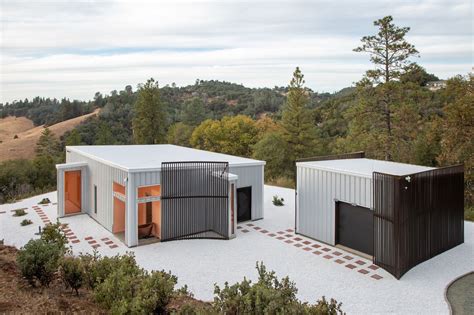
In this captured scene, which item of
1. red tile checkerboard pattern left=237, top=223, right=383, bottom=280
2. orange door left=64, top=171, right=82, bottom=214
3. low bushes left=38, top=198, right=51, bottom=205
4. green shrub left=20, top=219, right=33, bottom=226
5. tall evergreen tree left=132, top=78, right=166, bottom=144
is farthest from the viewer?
tall evergreen tree left=132, top=78, right=166, bottom=144

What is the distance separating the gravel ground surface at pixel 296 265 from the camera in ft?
22.6

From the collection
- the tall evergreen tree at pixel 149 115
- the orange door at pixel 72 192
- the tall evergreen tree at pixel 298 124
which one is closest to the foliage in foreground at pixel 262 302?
the orange door at pixel 72 192

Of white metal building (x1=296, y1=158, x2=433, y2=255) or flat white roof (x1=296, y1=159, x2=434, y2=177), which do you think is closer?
white metal building (x1=296, y1=158, x2=433, y2=255)

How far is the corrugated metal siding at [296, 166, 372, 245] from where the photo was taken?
8953 mm

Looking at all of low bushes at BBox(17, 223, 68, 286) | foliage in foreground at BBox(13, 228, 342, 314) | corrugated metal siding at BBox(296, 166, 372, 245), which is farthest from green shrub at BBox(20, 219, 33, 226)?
corrugated metal siding at BBox(296, 166, 372, 245)

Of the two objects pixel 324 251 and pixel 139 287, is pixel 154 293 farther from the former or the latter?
pixel 324 251

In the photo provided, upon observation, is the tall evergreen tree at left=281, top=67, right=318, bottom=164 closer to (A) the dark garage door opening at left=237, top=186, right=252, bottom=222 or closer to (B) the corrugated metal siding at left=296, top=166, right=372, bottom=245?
(A) the dark garage door opening at left=237, top=186, right=252, bottom=222

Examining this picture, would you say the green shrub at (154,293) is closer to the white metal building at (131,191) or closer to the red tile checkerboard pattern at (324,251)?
the red tile checkerboard pattern at (324,251)

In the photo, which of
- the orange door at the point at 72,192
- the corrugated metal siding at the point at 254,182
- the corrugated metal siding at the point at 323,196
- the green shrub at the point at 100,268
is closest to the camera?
the green shrub at the point at 100,268

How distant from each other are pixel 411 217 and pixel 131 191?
710 cm

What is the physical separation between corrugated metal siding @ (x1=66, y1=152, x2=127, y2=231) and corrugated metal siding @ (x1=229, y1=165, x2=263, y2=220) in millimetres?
3812

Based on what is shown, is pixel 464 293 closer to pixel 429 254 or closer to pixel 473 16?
pixel 429 254

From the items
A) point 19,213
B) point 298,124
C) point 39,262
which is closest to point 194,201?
point 39,262

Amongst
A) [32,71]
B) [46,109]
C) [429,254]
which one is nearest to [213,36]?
[32,71]
